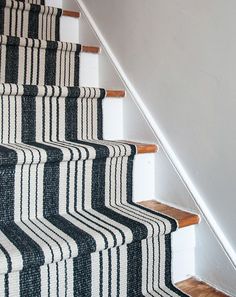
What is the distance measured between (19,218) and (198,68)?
0.73 m

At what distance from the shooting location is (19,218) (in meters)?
1.04

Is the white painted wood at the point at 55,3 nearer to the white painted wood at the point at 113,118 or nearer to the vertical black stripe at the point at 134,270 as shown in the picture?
the white painted wood at the point at 113,118

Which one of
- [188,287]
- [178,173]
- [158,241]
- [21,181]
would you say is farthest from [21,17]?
[188,287]

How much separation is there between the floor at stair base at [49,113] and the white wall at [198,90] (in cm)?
17

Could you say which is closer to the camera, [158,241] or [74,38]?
[158,241]

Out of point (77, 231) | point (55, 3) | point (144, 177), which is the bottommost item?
point (77, 231)

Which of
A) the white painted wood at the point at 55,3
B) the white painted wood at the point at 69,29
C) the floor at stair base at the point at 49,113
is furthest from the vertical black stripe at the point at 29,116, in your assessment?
the white painted wood at the point at 55,3

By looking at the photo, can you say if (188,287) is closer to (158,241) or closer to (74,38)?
(158,241)

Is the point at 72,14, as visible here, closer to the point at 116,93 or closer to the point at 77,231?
the point at 116,93

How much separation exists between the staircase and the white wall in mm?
116

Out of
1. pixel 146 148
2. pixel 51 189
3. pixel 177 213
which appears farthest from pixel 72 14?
pixel 177 213

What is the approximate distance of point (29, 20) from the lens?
1.66 meters

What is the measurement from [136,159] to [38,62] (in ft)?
2.01

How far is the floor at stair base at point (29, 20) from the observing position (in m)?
1.61
